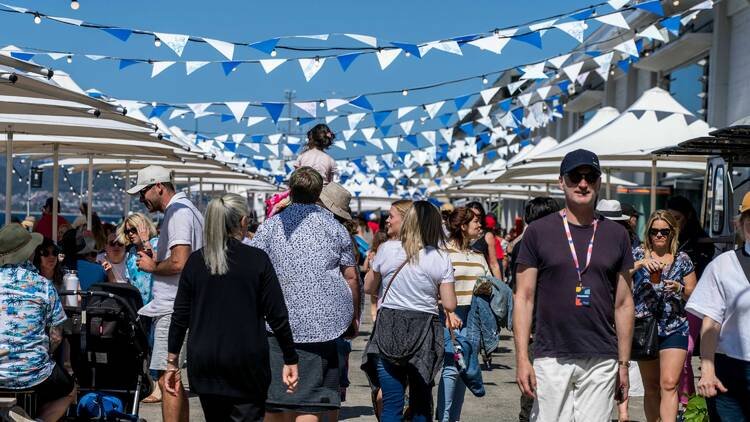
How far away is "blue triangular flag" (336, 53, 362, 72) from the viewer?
519 inches

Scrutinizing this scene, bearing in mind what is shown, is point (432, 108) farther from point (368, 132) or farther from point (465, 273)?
point (465, 273)

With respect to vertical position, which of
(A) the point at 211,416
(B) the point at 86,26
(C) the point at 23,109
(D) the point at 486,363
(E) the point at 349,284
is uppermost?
(B) the point at 86,26

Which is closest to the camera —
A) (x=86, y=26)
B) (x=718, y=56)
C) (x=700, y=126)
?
(x=86, y=26)

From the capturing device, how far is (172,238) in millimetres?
7324

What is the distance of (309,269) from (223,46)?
6308 millimetres

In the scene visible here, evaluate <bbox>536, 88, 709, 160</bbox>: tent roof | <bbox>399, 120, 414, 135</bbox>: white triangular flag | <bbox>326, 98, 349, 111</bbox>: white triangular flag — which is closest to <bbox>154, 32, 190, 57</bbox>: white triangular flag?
<bbox>326, 98, 349, 111</bbox>: white triangular flag

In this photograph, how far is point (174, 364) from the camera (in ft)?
19.5

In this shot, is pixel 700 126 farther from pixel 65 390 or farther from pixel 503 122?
pixel 65 390

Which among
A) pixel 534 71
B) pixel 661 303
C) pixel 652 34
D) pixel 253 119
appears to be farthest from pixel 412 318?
pixel 253 119

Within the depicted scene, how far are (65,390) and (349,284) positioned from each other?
1.74 meters

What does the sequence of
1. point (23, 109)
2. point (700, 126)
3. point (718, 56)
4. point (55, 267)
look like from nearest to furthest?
point (55, 267) < point (23, 109) < point (700, 126) < point (718, 56)

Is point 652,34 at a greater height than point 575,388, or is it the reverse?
point 652,34

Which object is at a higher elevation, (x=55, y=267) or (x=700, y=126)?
(x=700, y=126)

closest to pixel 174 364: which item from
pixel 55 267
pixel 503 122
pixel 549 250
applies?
pixel 549 250
